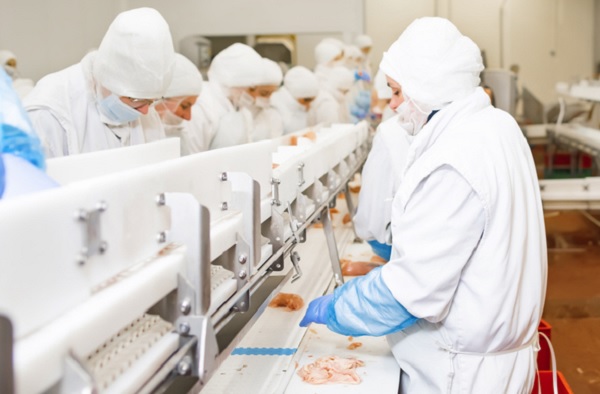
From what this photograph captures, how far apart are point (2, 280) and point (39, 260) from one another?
7 centimetres

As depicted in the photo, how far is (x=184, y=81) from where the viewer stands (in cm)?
361

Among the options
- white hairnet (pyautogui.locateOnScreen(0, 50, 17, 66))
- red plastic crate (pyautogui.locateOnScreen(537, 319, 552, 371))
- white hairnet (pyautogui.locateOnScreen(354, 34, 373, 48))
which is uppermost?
white hairnet (pyautogui.locateOnScreen(354, 34, 373, 48))

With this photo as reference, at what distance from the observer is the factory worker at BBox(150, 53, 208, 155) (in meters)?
3.56

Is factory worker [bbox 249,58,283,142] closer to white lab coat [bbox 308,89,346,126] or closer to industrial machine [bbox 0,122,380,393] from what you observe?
white lab coat [bbox 308,89,346,126]

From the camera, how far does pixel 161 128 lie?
10.5 feet

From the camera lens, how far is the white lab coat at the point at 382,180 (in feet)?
10.7

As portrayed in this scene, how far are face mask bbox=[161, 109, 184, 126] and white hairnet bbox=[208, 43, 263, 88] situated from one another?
0.71 meters

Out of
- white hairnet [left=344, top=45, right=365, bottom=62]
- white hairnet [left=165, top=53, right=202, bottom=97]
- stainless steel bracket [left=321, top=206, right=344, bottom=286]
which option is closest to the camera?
stainless steel bracket [left=321, top=206, right=344, bottom=286]

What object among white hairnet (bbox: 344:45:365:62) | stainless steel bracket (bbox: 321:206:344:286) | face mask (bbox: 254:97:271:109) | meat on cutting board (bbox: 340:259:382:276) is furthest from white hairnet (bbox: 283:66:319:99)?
stainless steel bracket (bbox: 321:206:344:286)

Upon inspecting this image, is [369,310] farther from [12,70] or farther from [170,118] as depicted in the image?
[12,70]

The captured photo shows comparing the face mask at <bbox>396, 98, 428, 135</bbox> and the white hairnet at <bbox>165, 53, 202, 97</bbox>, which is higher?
the white hairnet at <bbox>165, 53, 202, 97</bbox>

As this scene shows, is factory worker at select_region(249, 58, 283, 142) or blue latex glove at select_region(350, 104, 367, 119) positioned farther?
blue latex glove at select_region(350, 104, 367, 119)

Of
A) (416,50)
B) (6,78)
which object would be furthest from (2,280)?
(416,50)

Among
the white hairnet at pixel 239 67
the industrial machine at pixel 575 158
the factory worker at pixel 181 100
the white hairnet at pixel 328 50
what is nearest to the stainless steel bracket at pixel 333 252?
the factory worker at pixel 181 100
